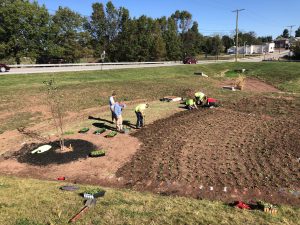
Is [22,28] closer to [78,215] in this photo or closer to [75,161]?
[75,161]

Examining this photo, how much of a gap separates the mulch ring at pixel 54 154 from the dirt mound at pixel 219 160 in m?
2.15

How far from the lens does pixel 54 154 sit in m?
12.0

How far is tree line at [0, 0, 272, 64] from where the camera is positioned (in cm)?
5222

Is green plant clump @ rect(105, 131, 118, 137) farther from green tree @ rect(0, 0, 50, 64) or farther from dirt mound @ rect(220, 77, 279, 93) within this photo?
green tree @ rect(0, 0, 50, 64)

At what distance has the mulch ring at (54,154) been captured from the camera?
11422 millimetres

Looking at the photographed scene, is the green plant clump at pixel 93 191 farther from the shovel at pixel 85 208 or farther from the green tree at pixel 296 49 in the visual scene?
the green tree at pixel 296 49

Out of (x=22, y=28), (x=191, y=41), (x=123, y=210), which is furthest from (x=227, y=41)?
(x=123, y=210)

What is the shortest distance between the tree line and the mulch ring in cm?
4359

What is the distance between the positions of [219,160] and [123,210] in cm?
454

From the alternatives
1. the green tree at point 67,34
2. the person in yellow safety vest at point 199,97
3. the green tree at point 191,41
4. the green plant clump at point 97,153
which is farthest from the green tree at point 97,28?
the green plant clump at point 97,153

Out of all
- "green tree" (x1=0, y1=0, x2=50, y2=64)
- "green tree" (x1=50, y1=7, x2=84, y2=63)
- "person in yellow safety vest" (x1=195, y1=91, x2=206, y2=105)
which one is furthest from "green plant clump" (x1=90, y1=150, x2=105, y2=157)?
"green tree" (x1=50, y1=7, x2=84, y2=63)

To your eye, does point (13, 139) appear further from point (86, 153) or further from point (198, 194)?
point (198, 194)

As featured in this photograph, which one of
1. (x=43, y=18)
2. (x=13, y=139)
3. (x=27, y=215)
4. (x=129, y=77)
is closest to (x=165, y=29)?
(x=43, y=18)

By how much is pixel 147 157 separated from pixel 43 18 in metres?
51.6
